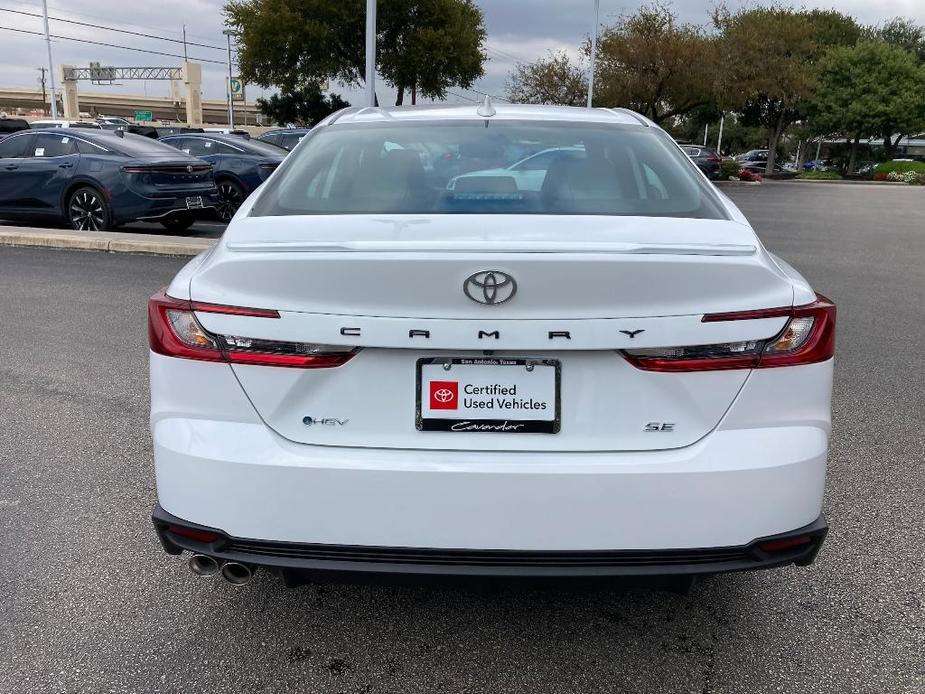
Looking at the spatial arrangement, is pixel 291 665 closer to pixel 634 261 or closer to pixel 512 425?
pixel 512 425

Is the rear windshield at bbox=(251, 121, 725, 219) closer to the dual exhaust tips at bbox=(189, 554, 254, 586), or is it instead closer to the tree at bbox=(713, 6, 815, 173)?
the dual exhaust tips at bbox=(189, 554, 254, 586)

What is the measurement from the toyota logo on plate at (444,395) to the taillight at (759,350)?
1.51ft

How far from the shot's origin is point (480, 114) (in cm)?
348

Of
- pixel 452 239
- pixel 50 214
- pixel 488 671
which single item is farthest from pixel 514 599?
pixel 50 214

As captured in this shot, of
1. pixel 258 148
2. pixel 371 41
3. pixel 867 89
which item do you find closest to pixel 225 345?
pixel 258 148

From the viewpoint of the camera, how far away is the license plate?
2217 mm

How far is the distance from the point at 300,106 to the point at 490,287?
151 ft

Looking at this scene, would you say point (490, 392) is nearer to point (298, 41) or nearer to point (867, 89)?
point (298, 41)

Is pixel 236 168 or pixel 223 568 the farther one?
pixel 236 168

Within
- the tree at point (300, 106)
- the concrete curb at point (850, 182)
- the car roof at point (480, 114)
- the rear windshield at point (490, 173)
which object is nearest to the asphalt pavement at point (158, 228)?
the car roof at point (480, 114)

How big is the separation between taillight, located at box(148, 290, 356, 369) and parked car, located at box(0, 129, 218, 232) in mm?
10132

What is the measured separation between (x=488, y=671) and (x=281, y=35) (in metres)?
38.3

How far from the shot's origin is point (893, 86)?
56.1 metres

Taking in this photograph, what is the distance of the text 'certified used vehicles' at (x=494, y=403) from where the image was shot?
2.17 m
